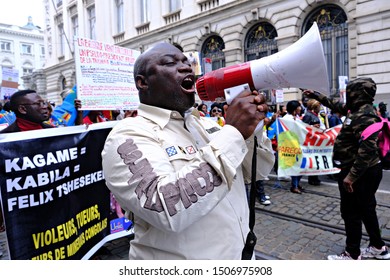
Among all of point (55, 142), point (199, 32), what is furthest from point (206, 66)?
point (55, 142)

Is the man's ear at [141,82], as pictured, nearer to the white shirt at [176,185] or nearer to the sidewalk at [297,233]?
the white shirt at [176,185]

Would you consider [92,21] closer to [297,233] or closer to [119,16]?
[119,16]

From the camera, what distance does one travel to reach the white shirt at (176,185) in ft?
3.47

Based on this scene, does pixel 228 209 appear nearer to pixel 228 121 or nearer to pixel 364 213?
pixel 228 121

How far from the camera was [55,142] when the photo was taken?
8.98ft

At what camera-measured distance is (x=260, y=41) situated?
15.4 meters

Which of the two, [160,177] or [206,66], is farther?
[206,66]

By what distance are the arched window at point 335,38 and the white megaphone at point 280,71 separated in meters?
12.5

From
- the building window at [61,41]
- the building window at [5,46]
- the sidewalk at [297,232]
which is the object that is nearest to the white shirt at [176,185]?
the sidewalk at [297,232]

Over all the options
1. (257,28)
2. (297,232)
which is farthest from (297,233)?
(257,28)

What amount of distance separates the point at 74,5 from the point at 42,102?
93.4 feet

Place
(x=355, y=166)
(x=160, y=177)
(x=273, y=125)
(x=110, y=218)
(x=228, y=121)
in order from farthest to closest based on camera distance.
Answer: (x=273, y=125)
(x=110, y=218)
(x=355, y=166)
(x=228, y=121)
(x=160, y=177)

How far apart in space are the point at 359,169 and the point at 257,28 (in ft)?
45.7

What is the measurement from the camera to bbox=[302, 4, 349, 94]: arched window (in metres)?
12.8
